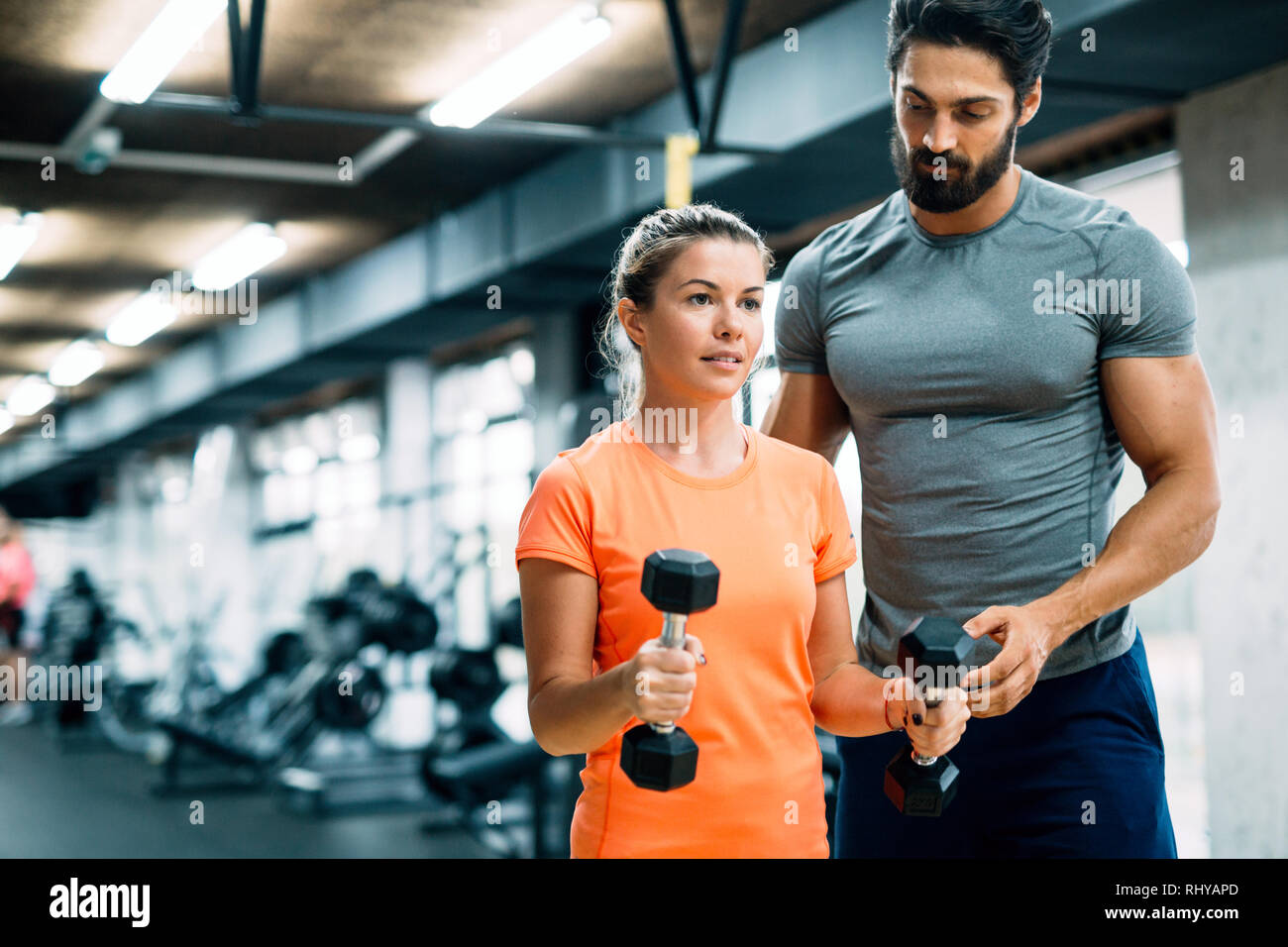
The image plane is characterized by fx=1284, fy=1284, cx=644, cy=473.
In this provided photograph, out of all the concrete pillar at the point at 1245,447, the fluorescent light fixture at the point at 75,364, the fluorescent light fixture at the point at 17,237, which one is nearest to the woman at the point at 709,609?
the concrete pillar at the point at 1245,447

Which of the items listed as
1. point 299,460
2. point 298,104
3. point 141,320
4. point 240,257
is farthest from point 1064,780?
point 299,460

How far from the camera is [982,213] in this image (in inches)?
61.2

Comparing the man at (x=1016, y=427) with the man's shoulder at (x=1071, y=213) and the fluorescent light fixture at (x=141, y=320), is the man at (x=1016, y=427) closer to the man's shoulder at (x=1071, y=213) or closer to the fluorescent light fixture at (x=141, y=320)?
the man's shoulder at (x=1071, y=213)

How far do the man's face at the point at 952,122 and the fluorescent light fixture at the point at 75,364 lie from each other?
1066 cm

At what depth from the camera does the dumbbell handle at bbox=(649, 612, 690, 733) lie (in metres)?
1.04

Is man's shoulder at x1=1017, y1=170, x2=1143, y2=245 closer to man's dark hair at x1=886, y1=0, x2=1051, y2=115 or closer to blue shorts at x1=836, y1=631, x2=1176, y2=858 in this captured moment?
man's dark hair at x1=886, y1=0, x2=1051, y2=115

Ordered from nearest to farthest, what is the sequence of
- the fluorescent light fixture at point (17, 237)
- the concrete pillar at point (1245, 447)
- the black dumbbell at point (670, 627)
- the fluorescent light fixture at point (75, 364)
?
the black dumbbell at point (670, 627), the concrete pillar at point (1245, 447), the fluorescent light fixture at point (17, 237), the fluorescent light fixture at point (75, 364)

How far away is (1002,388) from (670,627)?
64 centimetres

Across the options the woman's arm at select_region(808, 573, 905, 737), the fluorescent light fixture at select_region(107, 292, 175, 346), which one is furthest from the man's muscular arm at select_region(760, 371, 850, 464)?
the fluorescent light fixture at select_region(107, 292, 175, 346)

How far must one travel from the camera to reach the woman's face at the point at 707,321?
1.30 meters

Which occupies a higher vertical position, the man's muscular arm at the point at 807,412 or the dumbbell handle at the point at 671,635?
the man's muscular arm at the point at 807,412

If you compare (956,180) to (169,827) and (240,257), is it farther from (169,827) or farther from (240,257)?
(240,257)
